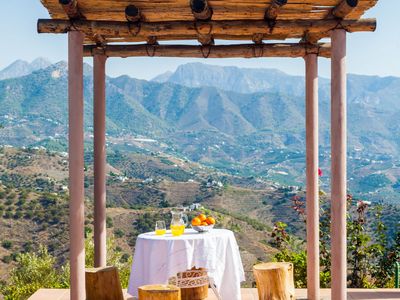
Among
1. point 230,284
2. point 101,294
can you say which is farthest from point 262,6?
point 101,294

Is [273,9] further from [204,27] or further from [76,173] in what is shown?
[76,173]

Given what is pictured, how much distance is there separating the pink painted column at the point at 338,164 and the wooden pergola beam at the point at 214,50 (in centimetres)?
127

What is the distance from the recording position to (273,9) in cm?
555

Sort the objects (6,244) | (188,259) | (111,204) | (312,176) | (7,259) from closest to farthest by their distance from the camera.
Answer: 1. (188,259)
2. (312,176)
3. (7,259)
4. (6,244)
5. (111,204)

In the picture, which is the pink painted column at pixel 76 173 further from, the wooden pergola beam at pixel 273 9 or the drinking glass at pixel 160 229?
the wooden pergola beam at pixel 273 9

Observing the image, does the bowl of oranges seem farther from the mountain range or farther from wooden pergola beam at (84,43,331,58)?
the mountain range

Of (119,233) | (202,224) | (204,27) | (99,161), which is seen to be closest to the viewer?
(204,27)

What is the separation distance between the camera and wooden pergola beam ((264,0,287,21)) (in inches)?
208

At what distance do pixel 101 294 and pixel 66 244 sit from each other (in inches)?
827

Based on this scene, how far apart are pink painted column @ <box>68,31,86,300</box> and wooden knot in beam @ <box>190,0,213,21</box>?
1.03 metres

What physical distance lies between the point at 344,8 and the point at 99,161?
295cm

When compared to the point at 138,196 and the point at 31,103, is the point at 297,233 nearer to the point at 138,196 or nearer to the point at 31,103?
the point at 138,196

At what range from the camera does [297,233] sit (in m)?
36.0

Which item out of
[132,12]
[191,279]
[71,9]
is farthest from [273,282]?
[71,9]
